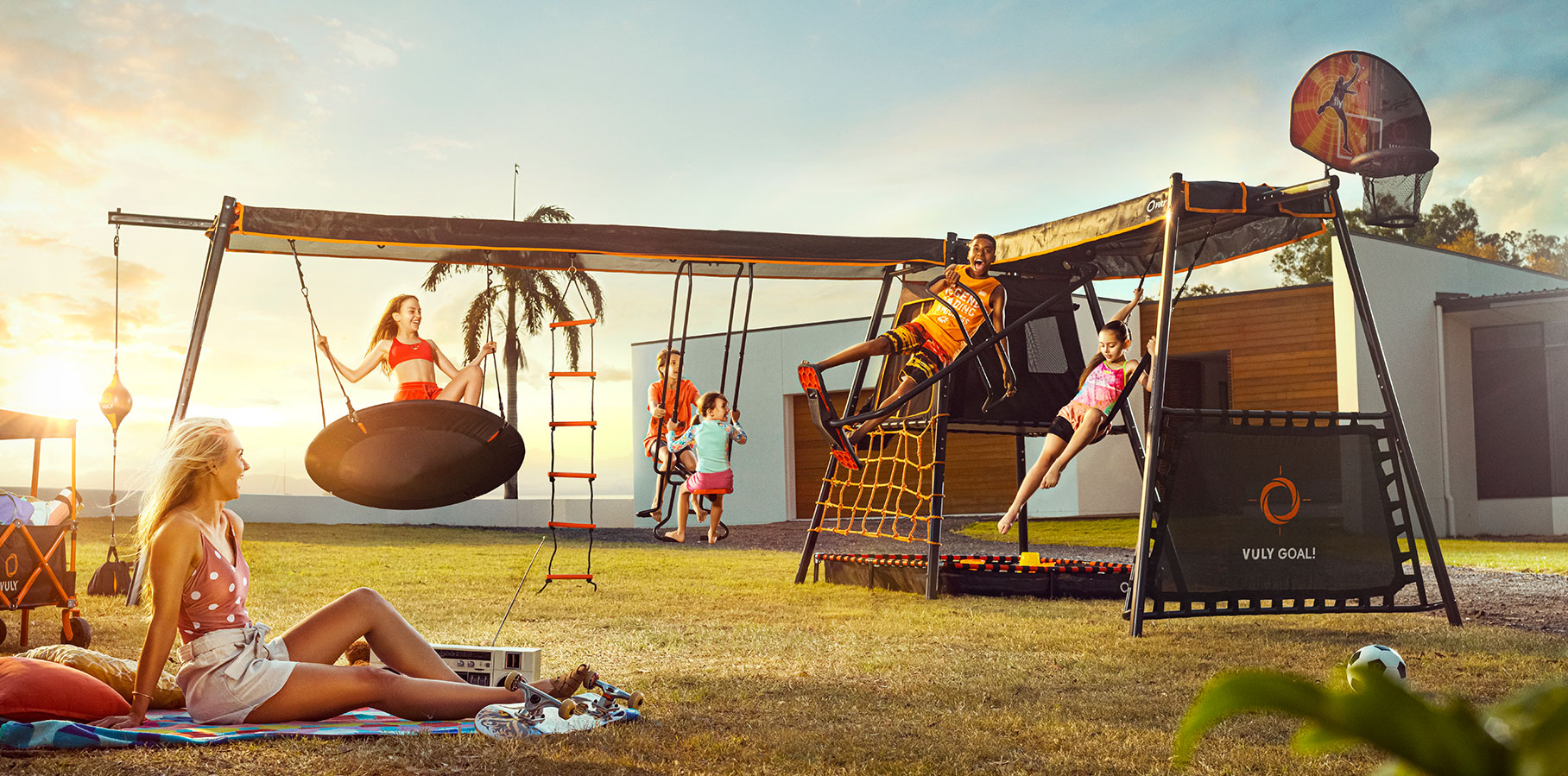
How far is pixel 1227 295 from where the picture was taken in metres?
18.7

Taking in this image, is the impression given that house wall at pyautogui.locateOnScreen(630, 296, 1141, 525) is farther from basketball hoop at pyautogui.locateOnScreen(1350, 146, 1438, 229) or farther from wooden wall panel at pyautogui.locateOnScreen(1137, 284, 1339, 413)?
basketball hoop at pyautogui.locateOnScreen(1350, 146, 1438, 229)

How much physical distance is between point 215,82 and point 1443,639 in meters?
10.5

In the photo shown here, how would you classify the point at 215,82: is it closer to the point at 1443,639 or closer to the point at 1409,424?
the point at 1443,639

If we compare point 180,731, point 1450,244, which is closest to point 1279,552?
point 180,731

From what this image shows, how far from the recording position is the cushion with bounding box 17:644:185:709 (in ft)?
14.3

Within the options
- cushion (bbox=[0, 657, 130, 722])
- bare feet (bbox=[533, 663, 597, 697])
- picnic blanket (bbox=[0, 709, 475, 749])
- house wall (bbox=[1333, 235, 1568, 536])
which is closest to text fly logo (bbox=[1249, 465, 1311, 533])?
bare feet (bbox=[533, 663, 597, 697])

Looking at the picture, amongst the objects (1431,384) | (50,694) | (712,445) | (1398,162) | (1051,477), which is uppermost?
(1398,162)

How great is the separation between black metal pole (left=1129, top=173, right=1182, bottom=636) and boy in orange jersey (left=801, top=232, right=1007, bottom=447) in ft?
6.10

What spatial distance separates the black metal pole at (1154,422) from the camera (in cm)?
647

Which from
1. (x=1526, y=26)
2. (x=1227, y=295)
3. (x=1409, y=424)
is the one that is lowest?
(x=1409, y=424)

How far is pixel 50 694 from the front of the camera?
4.07 metres

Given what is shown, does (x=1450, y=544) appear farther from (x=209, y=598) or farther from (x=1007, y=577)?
(x=209, y=598)

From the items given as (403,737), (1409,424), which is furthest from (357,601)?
(1409,424)

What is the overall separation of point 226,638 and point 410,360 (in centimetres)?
359
